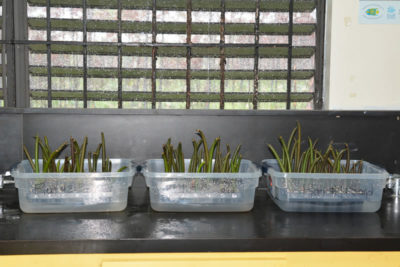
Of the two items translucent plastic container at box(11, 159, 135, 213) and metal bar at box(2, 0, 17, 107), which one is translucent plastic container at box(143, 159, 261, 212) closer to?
translucent plastic container at box(11, 159, 135, 213)

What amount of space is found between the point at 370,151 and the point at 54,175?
4.08 feet

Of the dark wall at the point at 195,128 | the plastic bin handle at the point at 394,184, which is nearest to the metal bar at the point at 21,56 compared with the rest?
the dark wall at the point at 195,128

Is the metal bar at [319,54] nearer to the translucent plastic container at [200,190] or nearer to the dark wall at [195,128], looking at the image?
the dark wall at [195,128]

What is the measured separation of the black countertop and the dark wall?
384mm

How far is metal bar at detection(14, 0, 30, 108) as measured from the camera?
1.70 m

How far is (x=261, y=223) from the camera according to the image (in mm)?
1205

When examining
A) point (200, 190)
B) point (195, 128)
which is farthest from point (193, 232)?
point (195, 128)

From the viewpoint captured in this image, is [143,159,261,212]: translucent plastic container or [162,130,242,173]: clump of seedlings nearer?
[143,159,261,212]: translucent plastic container

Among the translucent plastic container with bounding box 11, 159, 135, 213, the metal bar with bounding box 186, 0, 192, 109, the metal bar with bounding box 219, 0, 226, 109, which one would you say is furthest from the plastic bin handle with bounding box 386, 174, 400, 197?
the translucent plastic container with bounding box 11, 159, 135, 213

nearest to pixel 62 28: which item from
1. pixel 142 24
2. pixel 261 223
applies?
pixel 142 24

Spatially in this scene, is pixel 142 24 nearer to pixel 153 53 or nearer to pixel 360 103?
pixel 153 53

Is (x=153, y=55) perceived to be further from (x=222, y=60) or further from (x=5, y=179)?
(x=5, y=179)

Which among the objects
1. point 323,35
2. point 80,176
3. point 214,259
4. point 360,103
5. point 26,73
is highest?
point 323,35

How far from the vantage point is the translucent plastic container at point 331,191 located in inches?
51.3
